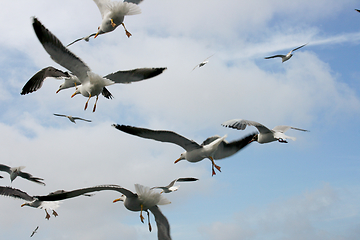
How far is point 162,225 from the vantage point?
8.42 meters

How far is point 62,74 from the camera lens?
13.4 metres

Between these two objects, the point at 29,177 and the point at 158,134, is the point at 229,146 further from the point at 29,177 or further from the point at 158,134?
the point at 29,177

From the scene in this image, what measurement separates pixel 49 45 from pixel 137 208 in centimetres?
427

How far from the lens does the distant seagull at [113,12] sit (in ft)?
30.4

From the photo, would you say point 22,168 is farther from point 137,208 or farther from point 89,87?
point 137,208

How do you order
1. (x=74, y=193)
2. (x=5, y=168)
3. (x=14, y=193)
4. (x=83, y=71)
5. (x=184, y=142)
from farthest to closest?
(x=5, y=168) → (x=14, y=193) → (x=83, y=71) → (x=184, y=142) → (x=74, y=193)

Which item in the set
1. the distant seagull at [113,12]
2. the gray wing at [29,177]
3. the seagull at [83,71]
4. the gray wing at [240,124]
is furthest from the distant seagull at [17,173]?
the gray wing at [240,124]

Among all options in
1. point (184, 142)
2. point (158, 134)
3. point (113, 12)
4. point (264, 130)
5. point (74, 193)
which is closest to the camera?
point (74, 193)

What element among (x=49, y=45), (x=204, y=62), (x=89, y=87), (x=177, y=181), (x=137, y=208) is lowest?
(x=137, y=208)

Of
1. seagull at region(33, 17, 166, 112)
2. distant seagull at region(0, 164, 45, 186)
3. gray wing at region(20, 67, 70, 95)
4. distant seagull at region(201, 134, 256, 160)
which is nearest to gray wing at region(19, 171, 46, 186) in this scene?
distant seagull at region(0, 164, 45, 186)

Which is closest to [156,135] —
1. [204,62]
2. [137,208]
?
[137,208]

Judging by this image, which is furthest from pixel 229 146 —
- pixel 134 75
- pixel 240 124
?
pixel 134 75

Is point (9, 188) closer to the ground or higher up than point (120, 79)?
closer to the ground

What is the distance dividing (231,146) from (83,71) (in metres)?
4.19
